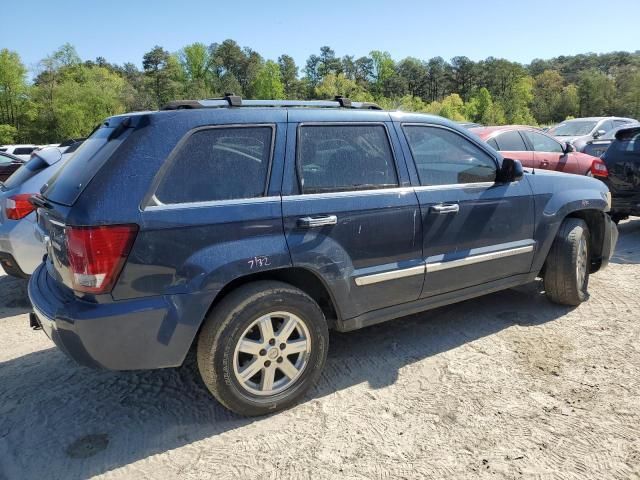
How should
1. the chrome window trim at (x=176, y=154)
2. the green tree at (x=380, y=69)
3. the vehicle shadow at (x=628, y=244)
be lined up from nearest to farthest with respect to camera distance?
1. the chrome window trim at (x=176, y=154)
2. the vehicle shadow at (x=628, y=244)
3. the green tree at (x=380, y=69)

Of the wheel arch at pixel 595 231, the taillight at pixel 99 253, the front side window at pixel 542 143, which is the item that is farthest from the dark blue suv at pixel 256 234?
the front side window at pixel 542 143

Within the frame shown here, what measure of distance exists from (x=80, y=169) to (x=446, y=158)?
2.52m

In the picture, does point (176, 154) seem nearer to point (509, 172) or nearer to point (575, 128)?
point (509, 172)

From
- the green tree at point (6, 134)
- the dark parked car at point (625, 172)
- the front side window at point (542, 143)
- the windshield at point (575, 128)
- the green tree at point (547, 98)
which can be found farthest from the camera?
the green tree at point (547, 98)

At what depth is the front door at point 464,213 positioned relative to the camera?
11.4 ft

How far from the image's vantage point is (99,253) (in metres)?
2.40

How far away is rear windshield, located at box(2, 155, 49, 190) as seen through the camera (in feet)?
Result: 16.3

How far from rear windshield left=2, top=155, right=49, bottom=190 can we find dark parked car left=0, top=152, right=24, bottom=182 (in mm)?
9666

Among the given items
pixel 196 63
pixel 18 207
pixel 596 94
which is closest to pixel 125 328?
pixel 18 207

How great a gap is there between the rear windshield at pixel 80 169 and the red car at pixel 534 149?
6838 millimetres

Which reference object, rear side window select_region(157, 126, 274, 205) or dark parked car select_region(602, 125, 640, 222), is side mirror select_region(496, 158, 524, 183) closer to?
rear side window select_region(157, 126, 274, 205)

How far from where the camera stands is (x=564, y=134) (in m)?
13.8

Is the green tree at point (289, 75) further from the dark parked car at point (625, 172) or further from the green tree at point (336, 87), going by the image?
the dark parked car at point (625, 172)

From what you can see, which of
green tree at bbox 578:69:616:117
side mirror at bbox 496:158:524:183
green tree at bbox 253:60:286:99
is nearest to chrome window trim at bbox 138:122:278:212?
side mirror at bbox 496:158:524:183
